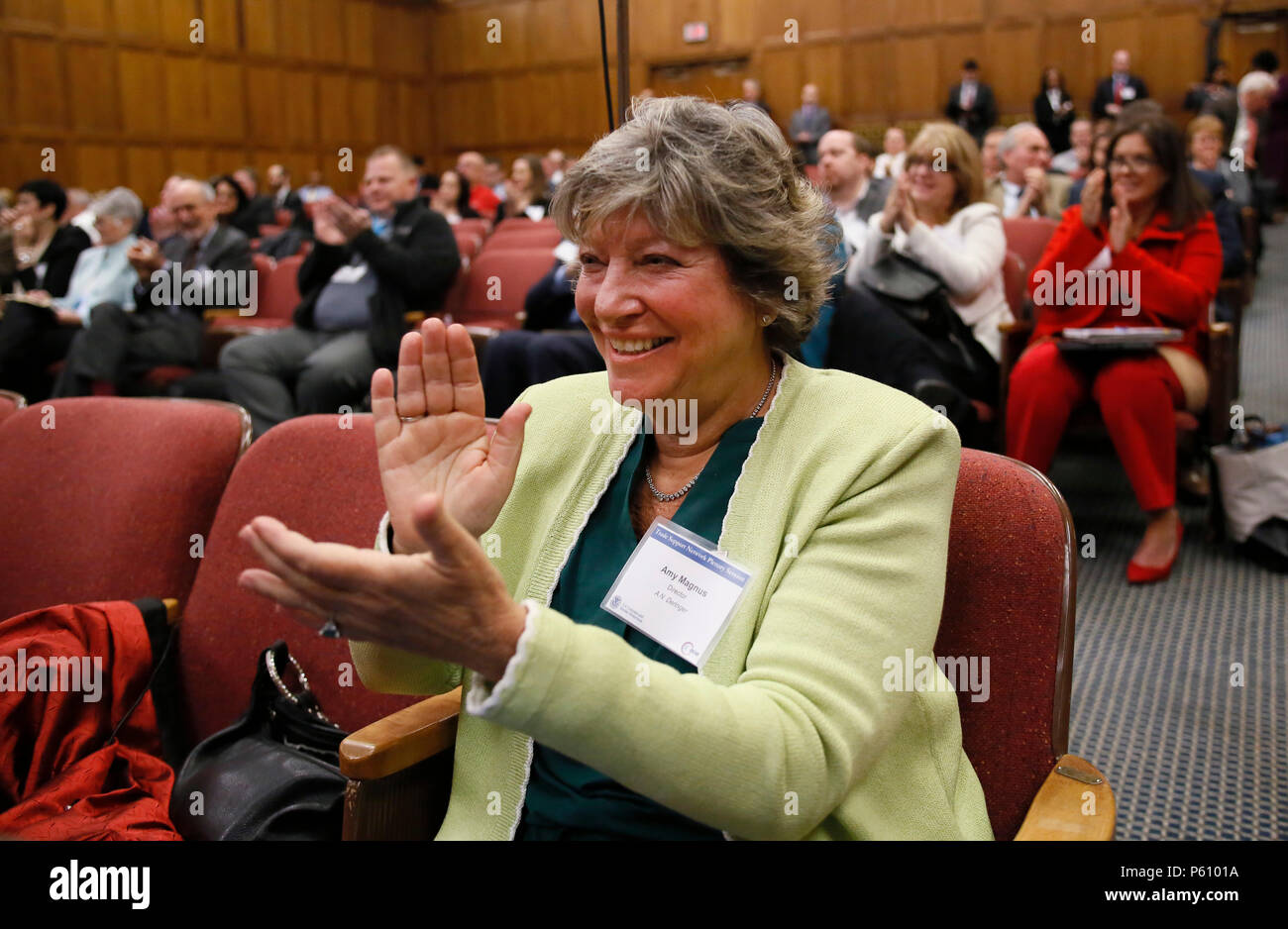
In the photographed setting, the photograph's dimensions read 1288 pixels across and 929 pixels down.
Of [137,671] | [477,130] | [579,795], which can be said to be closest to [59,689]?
[137,671]

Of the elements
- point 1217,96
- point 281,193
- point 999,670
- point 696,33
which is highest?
point 696,33

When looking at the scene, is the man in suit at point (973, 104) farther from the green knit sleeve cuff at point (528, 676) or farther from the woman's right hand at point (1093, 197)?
the green knit sleeve cuff at point (528, 676)

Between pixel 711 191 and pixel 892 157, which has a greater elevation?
pixel 892 157

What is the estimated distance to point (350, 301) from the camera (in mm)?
3822

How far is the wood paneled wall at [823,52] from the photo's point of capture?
30.3ft

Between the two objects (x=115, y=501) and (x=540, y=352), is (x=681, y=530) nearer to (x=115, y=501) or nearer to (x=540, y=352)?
(x=115, y=501)

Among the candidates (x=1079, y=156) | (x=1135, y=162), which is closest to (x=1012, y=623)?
(x=1135, y=162)

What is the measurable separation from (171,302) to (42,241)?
5.70 feet

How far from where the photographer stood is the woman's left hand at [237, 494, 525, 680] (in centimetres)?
76

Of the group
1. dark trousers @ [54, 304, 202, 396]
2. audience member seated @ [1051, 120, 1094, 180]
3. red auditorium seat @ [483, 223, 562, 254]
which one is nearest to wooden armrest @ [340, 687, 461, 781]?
dark trousers @ [54, 304, 202, 396]

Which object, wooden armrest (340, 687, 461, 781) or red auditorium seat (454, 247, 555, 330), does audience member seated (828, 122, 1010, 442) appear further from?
wooden armrest (340, 687, 461, 781)

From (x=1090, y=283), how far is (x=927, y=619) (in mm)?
2237

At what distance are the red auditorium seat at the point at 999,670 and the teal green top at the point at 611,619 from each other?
16 cm

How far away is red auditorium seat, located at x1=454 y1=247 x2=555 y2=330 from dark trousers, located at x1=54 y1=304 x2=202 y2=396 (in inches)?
42.5
